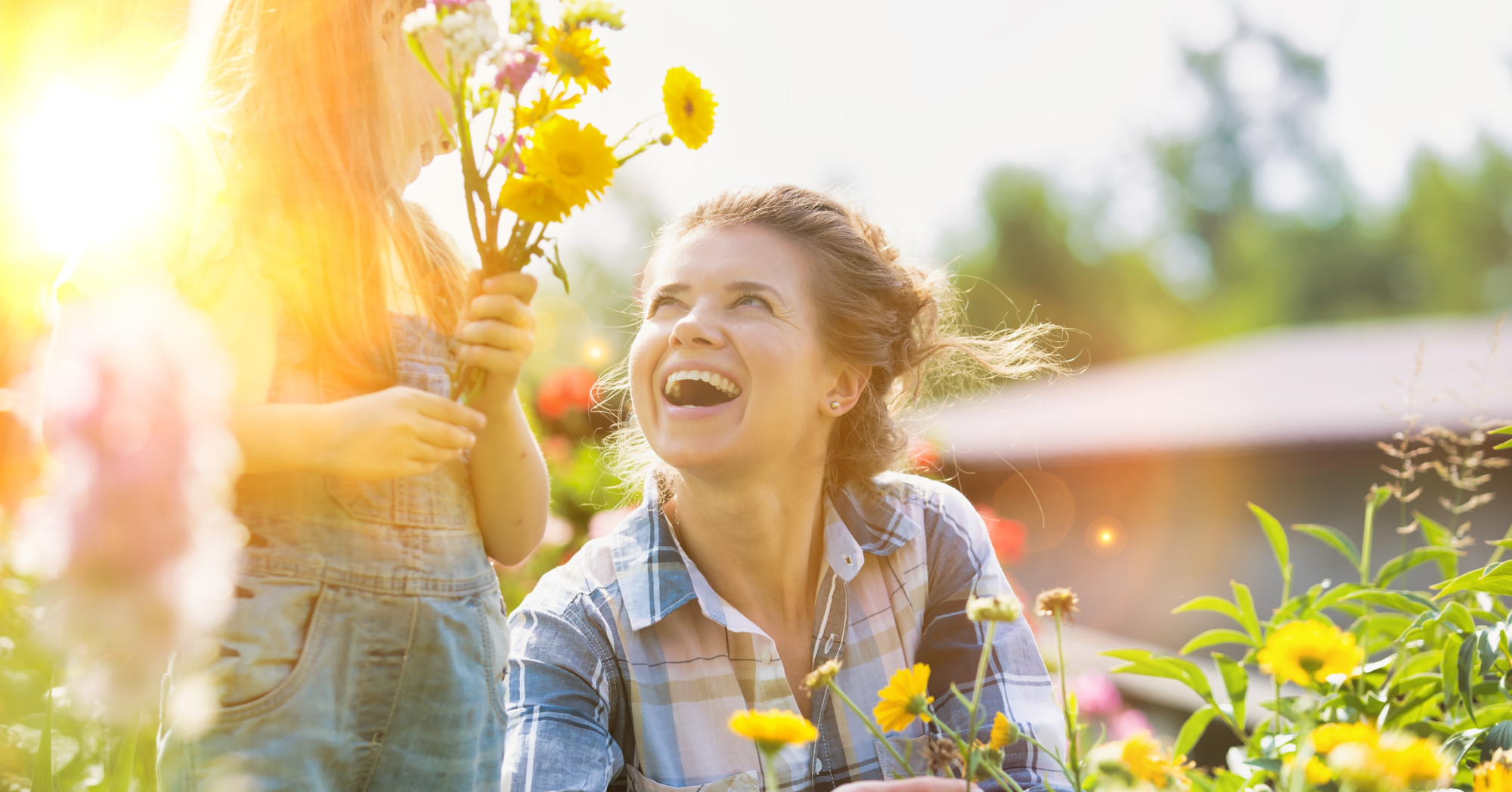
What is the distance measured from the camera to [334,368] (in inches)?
42.3

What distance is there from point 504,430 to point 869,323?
4.22 ft

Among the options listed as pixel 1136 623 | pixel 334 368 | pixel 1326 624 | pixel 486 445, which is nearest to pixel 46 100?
pixel 334 368

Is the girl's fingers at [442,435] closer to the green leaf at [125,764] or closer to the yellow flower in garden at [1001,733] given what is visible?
the green leaf at [125,764]

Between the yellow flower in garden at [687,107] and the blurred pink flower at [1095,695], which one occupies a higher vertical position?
the yellow flower in garden at [687,107]

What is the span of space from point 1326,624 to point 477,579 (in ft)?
4.62

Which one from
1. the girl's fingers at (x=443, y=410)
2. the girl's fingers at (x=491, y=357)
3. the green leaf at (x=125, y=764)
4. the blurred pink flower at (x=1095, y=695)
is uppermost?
the girl's fingers at (x=491, y=357)

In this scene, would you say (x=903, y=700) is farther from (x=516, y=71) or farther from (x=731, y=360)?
(x=731, y=360)

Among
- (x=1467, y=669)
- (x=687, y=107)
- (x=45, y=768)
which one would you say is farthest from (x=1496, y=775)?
(x=45, y=768)

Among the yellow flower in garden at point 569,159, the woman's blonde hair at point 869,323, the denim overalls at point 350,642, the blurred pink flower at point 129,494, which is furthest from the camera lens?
the woman's blonde hair at point 869,323

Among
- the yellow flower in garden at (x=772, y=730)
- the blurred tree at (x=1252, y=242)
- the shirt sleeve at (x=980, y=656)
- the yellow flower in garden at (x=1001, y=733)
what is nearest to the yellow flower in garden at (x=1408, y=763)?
the yellow flower in garden at (x=1001, y=733)

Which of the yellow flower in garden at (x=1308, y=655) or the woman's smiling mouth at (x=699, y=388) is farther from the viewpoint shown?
the woman's smiling mouth at (x=699, y=388)

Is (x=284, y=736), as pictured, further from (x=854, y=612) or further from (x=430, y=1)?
(x=854, y=612)

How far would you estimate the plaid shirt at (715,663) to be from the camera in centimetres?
174

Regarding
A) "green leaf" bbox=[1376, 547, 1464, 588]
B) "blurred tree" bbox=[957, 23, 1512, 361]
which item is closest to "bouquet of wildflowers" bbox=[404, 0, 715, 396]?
Result: "green leaf" bbox=[1376, 547, 1464, 588]
